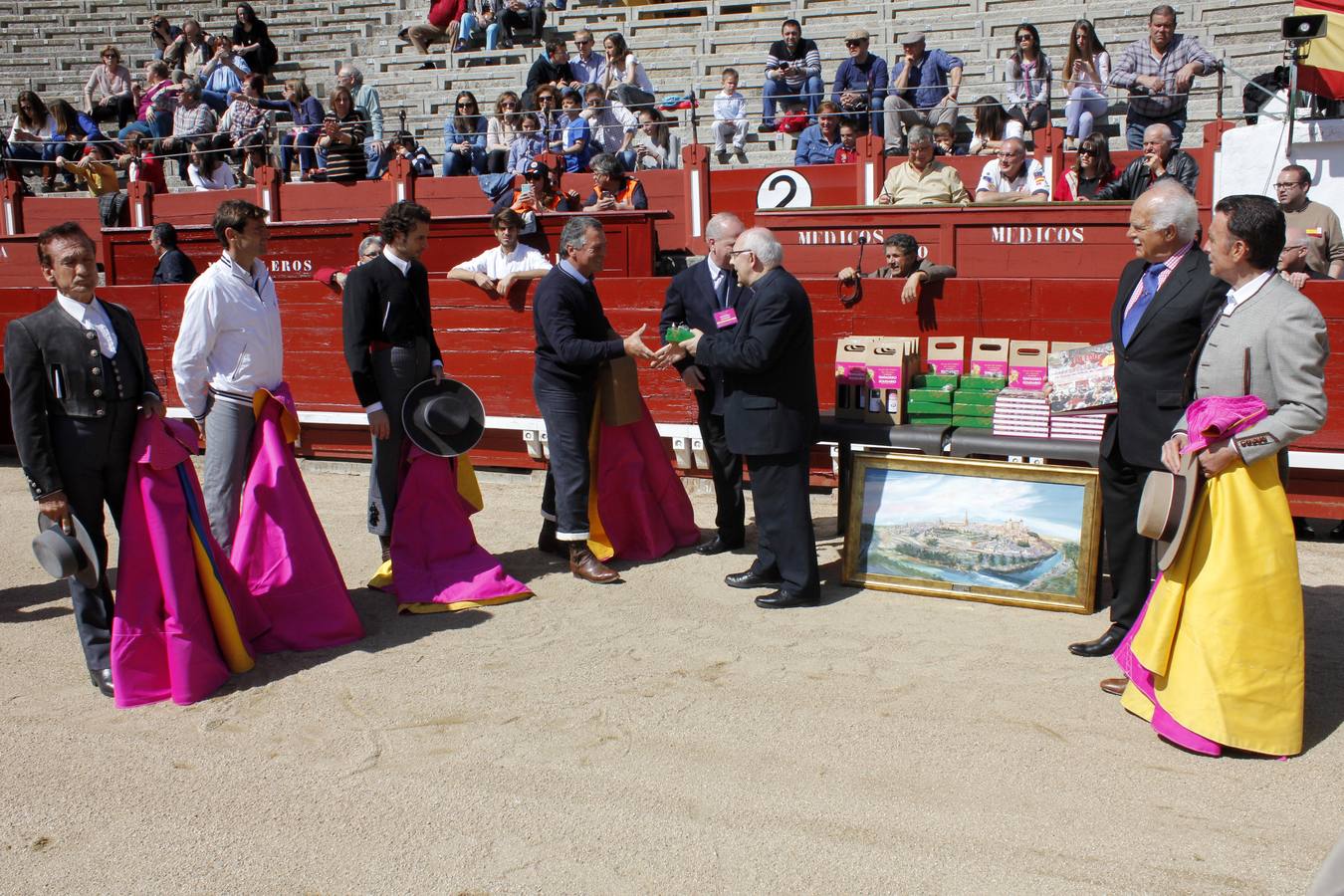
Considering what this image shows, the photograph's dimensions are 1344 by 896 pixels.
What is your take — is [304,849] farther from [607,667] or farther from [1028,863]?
[1028,863]

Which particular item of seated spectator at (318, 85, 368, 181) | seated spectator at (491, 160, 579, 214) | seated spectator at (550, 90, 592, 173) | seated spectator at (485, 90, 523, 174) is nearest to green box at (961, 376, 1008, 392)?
seated spectator at (491, 160, 579, 214)

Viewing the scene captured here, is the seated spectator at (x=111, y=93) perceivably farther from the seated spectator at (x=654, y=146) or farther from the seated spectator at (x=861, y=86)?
the seated spectator at (x=861, y=86)

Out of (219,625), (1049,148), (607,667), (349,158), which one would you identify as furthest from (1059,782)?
(349,158)

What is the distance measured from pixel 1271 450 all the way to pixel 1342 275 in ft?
13.0

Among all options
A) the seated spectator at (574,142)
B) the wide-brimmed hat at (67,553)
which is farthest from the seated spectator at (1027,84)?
the wide-brimmed hat at (67,553)

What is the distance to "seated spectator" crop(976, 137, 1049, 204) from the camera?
9562mm

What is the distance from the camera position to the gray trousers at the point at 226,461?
16.8 ft

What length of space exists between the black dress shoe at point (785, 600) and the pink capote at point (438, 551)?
112 cm

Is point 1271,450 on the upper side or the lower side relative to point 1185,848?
upper

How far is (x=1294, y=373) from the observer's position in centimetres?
388

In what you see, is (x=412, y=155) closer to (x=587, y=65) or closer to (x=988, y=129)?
(x=587, y=65)

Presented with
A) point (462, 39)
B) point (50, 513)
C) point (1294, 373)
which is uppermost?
point (462, 39)

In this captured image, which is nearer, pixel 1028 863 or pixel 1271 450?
pixel 1028 863

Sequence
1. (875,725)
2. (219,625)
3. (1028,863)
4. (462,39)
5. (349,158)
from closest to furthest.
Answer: (1028,863), (875,725), (219,625), (349,158), (462,39)
